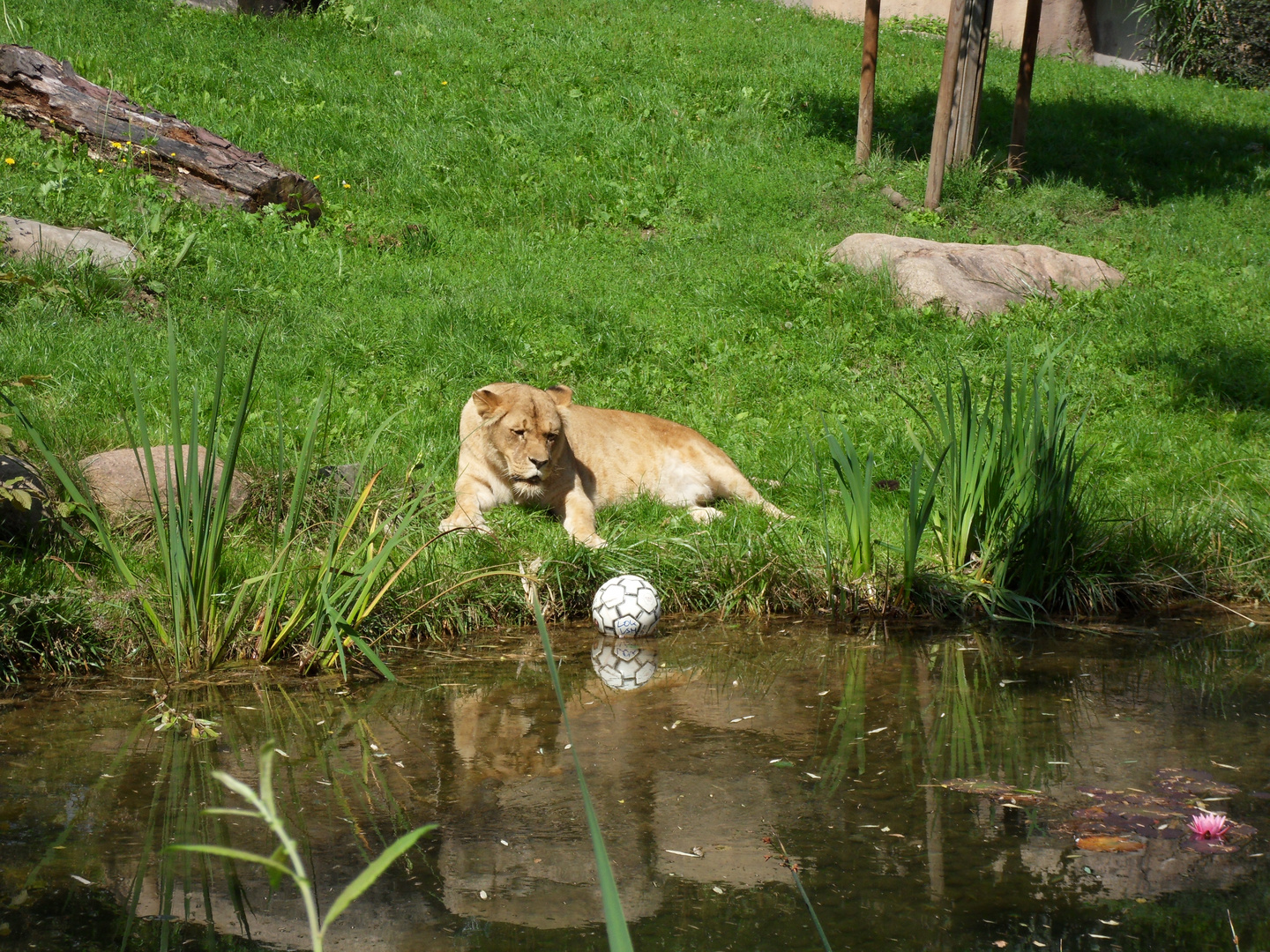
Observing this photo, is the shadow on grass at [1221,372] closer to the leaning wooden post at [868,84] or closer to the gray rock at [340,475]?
the leaning wooden post at [868,84]

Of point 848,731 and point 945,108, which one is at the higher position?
point 945,108

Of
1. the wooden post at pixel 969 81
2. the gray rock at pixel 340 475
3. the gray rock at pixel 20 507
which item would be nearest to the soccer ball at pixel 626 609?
the gray rock at pixel 340 475

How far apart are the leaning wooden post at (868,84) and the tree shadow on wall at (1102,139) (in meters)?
0.74

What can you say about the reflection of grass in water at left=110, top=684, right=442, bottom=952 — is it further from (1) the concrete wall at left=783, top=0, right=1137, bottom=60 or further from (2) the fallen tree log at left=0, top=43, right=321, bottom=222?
(1) the concrete wall at left=783, top=0, right=1137, bottom=60

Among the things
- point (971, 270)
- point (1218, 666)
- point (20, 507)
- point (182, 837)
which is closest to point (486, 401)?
point (20, 507)

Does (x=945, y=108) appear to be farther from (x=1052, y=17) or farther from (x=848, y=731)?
(x=1052, y=17)

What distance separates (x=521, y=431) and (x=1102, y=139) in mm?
12381

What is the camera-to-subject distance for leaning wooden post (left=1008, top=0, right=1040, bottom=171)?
12.5 metres

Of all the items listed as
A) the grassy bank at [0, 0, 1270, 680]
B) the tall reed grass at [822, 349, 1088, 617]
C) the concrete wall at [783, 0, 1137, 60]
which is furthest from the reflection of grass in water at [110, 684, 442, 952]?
the concrete wall at [783, 0, 1137, 60]

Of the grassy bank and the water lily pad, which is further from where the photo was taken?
the grassy bank

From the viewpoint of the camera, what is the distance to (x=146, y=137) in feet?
32.6

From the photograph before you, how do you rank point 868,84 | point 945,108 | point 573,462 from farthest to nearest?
point 868,84
point 945,108
point 573,462

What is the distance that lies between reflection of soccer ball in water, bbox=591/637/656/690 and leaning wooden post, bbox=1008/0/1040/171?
991cm

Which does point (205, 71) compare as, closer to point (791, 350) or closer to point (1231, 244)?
point (791, 350)
